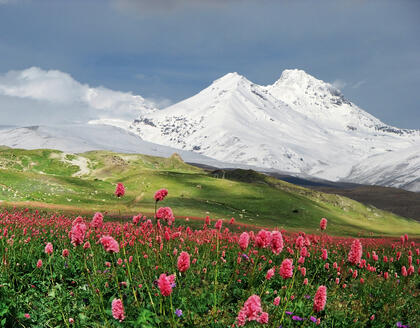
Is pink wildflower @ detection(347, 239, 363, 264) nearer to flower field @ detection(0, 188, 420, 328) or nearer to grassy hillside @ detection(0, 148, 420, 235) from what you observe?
flower field @ detection(0, 188, 420, 328)

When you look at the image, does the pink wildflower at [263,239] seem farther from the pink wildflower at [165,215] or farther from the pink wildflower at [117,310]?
the pink wildflower at [117,310]

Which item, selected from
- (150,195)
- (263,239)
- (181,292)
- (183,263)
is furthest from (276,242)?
(150,195)

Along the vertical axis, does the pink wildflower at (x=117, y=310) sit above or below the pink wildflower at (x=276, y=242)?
below

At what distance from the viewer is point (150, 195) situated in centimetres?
5775

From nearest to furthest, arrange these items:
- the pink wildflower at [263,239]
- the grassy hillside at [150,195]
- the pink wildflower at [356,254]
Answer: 1. the pink wildflower at [263,239]
2. the pink wildflower at [356,254]
3. the grassy hillside at [150,195]

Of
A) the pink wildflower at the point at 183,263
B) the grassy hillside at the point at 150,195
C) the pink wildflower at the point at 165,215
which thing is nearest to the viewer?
the pink wildflower at the point at 183,263

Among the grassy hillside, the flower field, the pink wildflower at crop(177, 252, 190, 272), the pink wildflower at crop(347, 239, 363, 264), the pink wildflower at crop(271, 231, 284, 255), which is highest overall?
the pink wildflower at crop(271, 231, 284, 255)

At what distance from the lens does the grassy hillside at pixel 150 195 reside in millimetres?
45438

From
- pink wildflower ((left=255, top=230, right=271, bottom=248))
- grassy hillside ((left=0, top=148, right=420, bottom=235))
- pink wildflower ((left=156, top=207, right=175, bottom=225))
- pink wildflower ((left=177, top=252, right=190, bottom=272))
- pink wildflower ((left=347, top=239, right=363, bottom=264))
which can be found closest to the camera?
pink wildflower ((left=177, top=252, right=190, bottom=272))

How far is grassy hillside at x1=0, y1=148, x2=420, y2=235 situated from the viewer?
45438 mm

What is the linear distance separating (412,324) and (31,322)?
311 inches

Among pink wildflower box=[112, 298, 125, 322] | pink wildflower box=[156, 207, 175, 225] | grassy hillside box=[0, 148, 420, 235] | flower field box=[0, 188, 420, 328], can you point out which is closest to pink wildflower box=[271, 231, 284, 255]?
flower field box=[0, 188, 420, 328]

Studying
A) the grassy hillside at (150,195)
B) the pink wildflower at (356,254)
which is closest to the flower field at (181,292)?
the pink wildflower at (356,254)

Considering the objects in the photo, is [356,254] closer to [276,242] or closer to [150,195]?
[276,242]
